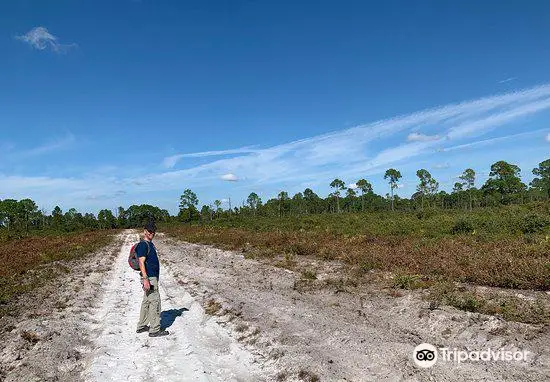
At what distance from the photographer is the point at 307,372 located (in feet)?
19.9

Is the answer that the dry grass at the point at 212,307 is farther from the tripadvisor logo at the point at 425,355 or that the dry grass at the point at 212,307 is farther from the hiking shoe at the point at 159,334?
the tripadvisor logo at the point at 425,355

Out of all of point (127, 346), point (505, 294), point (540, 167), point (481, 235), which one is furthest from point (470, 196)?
point (127, 346)

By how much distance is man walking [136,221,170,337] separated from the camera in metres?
8.10

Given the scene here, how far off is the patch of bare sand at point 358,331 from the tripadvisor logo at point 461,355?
4.9 inches

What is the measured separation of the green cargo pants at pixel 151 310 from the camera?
808cm

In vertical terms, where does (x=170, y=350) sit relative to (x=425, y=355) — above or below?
above

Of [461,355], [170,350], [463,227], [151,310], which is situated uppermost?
[463,227]

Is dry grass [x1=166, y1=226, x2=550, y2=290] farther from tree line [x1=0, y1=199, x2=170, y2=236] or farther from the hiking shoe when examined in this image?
tree line [x1=0, y1=199, x2=170, y2=236]

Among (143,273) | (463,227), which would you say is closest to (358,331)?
(143,273)

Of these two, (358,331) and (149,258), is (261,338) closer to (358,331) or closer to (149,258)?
(358,331)

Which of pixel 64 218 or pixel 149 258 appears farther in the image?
pixel 64 218

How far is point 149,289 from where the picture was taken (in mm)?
8180

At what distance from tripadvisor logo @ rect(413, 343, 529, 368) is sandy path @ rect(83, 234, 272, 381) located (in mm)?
2632

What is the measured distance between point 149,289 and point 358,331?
4523 mm
